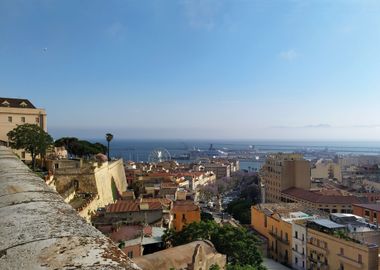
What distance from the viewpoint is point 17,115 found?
3722cm

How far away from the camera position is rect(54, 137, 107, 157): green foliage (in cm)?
4847

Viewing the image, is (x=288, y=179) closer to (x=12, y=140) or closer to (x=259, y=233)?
(x=259, y=233)

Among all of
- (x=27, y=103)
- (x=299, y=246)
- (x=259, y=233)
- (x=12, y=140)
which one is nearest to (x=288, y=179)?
(x=259, y=233)

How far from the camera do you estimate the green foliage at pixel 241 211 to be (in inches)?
1822

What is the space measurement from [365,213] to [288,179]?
2203 centimetres

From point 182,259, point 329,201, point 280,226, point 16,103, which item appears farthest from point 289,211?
point 16,103

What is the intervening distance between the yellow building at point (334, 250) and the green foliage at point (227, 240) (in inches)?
247

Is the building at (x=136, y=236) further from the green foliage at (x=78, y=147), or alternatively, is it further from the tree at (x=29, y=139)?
the green foliage at (x=78, y=147)

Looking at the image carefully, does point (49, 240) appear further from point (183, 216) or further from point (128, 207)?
point (183, 216)

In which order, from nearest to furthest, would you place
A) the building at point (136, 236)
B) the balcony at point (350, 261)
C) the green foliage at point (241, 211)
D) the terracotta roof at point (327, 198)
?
the building at point (136, 236) → the balcony at point (350, 261) → the green foliage at point (241, 211) → the terracotta roof at point (327, 198)

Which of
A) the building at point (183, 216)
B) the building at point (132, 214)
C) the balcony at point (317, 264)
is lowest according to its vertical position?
the balcony at point (317, 264)

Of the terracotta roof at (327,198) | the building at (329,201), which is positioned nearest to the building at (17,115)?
the building at (329,201)

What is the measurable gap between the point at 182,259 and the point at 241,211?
103 feet

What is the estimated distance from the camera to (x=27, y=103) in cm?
4056
